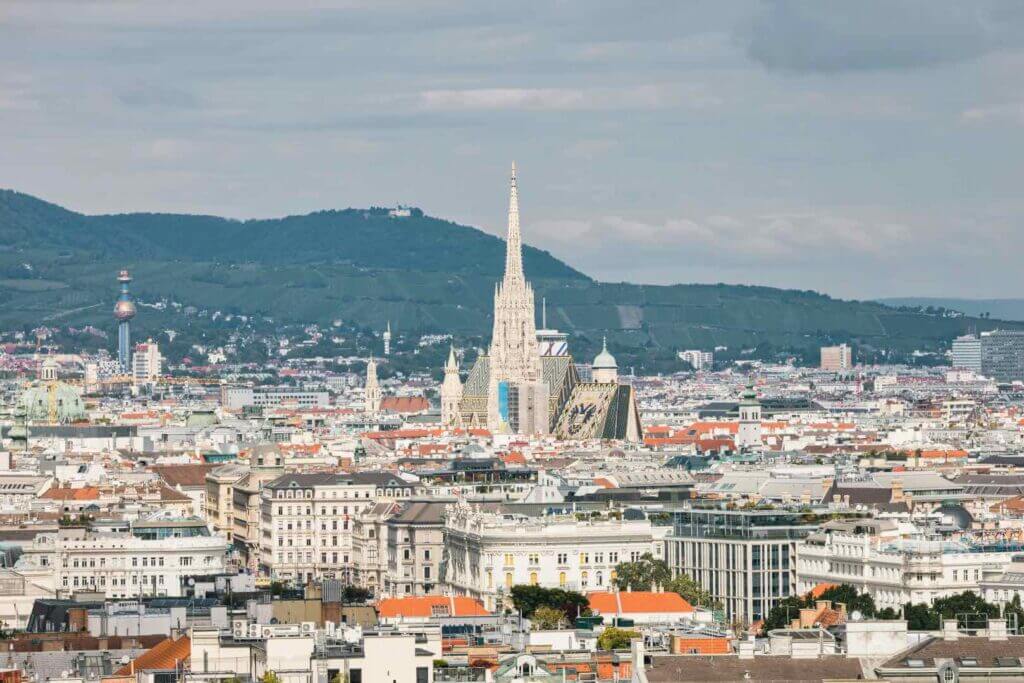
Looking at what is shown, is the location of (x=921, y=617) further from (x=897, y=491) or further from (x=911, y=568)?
(x=897, y=491)

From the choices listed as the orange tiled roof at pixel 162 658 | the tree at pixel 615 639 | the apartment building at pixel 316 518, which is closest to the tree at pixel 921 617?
the tree at pixel 615 639

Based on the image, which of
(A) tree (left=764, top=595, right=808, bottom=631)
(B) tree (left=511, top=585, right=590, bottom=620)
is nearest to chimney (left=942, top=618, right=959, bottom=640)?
(A) tree (left=764, top=595, right=808, bottom=631)

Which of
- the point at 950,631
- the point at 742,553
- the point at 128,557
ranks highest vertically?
the point at 950,631

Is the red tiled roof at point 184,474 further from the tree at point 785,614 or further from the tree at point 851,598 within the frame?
the tree at point 785,614

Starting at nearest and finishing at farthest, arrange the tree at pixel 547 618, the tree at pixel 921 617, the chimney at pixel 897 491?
the tree at pixel 921 617, the tree at pixel 547 618, the chimney at pixel 897 491

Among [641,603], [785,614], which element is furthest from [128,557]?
[785,614]
